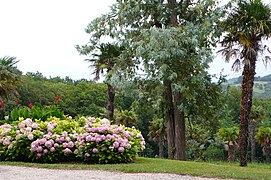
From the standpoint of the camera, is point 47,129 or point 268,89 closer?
point 47,129

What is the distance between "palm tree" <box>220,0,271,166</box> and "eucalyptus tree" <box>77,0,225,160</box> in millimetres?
642

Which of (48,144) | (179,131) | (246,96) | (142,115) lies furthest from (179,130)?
(142,115)

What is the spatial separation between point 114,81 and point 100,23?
2.98 meters

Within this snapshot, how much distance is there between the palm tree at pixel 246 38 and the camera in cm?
1516

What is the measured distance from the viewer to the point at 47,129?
1062 cm

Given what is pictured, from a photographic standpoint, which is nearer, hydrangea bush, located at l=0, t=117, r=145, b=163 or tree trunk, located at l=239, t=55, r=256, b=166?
hydrangea bush, located at l=0, t=117, r=145, b=163

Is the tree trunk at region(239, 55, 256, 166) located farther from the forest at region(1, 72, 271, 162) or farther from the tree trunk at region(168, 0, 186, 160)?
the forest at region(1, 72, 271, 162)

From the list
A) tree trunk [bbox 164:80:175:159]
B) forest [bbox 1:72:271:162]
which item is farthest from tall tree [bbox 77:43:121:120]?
forest [bbox 1:72:271:162]

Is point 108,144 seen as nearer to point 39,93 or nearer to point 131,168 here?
point 131,168

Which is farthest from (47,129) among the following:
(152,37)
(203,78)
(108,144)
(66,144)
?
(203,78)

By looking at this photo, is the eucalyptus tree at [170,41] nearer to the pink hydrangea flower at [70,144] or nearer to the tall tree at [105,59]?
the tall tree at [105,59]

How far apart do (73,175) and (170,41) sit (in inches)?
318

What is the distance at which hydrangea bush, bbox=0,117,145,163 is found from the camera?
995 cm

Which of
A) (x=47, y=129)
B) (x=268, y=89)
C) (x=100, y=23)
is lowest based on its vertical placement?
(x=47, y=129)
